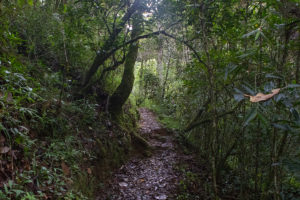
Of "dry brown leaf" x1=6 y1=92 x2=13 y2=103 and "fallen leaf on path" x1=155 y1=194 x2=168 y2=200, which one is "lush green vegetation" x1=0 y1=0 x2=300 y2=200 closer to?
"dry brown leaf" x1=6 y1=92 x2=13 y2=103

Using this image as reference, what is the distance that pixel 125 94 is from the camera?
5043 millimetres

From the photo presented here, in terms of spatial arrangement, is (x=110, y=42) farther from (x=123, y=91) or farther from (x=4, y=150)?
(x=4, y=150)

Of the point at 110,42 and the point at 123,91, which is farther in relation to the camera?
the point at 123,91

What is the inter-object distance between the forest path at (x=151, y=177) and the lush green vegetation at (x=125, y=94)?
0.88 ft

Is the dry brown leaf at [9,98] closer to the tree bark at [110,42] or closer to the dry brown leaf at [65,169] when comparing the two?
the dry brown leaf at [65,169]

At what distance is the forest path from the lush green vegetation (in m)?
0.27

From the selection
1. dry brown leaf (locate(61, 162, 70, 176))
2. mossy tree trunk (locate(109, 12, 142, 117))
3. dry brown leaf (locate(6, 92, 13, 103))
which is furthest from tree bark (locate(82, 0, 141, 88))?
dry brown leaf (locate(61, 162, 70, 176))

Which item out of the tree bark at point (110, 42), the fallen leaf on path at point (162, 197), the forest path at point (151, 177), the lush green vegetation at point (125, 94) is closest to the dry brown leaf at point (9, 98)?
the lush green vegetation at point (125, 94)

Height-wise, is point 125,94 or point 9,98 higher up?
point 125,94

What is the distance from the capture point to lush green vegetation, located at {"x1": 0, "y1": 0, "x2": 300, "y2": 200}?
6.34 ft

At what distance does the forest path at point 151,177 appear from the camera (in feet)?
10.9

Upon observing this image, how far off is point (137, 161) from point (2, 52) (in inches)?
130

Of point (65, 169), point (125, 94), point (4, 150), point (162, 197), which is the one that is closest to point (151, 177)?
point (162, 197)

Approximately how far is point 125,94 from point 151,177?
7.04 feet
